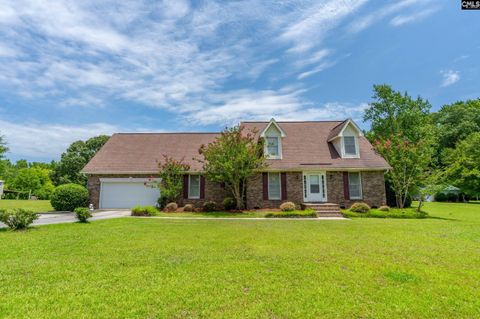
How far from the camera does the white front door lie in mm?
18391

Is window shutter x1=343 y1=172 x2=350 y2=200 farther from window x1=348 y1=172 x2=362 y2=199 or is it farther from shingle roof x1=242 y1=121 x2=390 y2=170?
shingle roof x1=242 y1=121 x2=390 y2=170

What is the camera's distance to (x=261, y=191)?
61.0 ft

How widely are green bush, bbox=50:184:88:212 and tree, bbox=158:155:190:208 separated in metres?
5.78

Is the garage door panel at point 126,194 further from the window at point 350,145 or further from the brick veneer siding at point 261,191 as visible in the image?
the window at point 350,145

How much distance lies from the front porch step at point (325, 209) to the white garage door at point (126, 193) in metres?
11.8

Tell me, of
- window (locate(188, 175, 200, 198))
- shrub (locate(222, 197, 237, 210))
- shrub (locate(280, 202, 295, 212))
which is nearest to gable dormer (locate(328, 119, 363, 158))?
shrub (locate(280, 202, 295, 212))

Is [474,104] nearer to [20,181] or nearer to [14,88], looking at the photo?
[14,88]

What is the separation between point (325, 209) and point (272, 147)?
241 inches

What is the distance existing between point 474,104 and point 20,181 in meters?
79.3

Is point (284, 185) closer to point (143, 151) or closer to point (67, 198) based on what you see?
point (143, 151)

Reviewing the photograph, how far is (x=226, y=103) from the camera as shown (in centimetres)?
2217

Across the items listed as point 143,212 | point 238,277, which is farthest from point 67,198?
point 238,277

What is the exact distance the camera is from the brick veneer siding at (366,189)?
18.1 m

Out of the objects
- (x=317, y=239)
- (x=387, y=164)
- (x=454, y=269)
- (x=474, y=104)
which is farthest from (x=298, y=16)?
(x=474, y=104)
